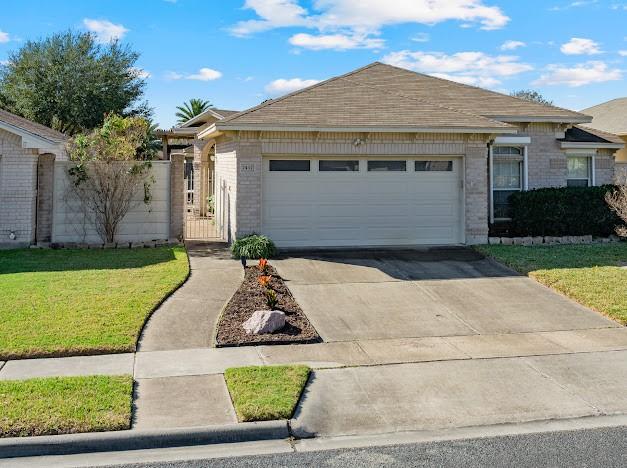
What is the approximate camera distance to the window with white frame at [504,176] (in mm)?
16781

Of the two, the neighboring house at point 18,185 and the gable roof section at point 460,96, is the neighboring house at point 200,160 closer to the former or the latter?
the gable roof section at point 460,96

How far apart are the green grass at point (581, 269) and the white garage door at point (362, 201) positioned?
64.4 inches

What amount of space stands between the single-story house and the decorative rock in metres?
5.94

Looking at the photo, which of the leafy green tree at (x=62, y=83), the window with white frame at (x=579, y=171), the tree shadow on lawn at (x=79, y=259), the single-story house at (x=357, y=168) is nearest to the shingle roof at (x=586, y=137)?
the window with white frame at (x=579, y=171)

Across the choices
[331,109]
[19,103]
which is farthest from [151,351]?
[19,103]

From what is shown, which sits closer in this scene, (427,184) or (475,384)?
(475,384)

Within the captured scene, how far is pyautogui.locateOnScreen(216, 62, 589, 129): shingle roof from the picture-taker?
554 inches

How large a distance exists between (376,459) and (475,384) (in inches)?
82.3

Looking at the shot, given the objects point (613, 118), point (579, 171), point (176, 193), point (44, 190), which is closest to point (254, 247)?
point (176, 193)

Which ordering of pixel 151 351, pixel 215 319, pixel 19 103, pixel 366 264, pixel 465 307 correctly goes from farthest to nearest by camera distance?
pixel 19 103 → pixel 366 264 → pixel 465 307 → pixel 215 319 → pixel 151 351

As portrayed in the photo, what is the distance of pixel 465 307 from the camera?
9742 millimetres

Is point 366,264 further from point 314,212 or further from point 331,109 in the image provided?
point 331,109

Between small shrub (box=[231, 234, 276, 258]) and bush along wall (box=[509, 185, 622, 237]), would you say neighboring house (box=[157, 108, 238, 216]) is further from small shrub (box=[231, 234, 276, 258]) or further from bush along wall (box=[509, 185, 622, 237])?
bush along wall (box=[509, 185, 622, 237])

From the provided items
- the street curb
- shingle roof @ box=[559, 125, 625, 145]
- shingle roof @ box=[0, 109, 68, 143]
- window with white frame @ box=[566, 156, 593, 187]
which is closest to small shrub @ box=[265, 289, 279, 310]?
the street curb
